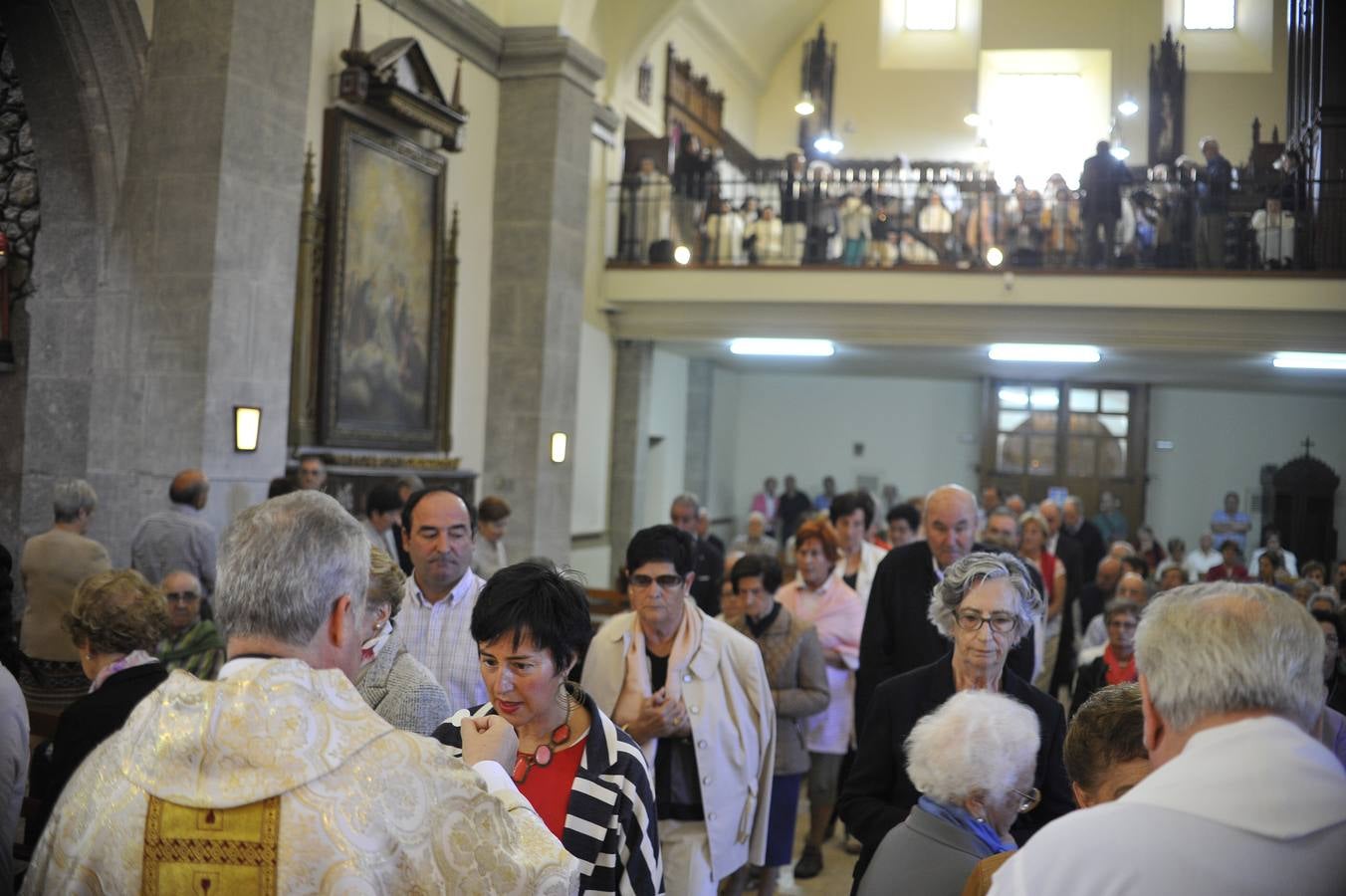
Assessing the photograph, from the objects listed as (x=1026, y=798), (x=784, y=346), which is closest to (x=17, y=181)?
(x=1026, y=798)

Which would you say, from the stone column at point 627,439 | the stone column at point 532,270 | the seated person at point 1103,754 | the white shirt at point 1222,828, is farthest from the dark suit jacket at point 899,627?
the stone column at point 627,439

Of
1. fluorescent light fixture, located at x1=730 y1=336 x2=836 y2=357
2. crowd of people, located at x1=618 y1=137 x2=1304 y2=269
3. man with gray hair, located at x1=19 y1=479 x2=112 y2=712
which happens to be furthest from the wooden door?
man with gray hair, located at x1=19 y1=479 x2=112 y2=712

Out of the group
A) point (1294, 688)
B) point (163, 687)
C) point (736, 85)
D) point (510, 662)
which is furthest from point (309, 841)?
point (736, 85)

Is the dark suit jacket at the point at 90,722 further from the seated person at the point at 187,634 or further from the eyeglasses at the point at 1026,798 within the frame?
the eyeglasses at the point at 1026,798

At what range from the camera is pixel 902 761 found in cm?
335

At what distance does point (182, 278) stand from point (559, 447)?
4.97 meters

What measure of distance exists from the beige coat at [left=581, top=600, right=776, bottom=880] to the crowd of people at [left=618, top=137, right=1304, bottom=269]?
978 cm

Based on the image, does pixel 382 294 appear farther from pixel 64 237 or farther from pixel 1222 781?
pixel 1222 781

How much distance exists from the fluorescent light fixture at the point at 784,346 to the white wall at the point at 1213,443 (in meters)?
8.30

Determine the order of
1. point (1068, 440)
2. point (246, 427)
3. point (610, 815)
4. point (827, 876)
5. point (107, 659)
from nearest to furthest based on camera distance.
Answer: point (610, 815)
point (107, 659)
point (827, 876)
point (246, 427)
point (1068, 440)

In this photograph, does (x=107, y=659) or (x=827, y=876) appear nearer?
(x=107, y=659)

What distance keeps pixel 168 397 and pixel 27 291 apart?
113 centimetres

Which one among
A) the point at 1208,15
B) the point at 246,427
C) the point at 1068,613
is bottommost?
the point at 1068,613

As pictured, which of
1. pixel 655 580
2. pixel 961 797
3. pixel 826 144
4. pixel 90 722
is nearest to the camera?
pixel 961 797
